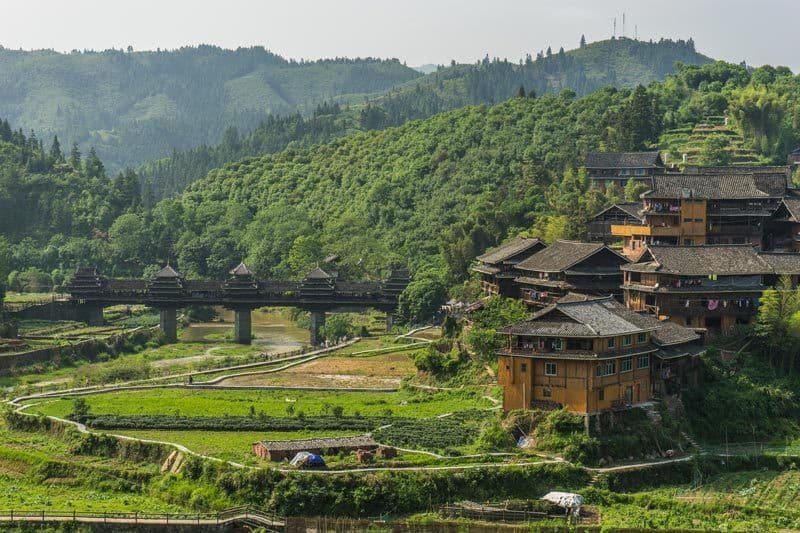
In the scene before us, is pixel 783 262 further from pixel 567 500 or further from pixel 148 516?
pixel 148 516

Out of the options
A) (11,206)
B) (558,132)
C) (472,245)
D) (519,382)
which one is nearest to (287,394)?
(519,382)

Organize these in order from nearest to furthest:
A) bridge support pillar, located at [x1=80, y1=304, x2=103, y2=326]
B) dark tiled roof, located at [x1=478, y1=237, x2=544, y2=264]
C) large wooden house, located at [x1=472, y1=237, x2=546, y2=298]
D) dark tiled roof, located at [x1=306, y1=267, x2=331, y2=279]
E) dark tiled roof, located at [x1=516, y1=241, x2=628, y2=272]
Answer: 1. dark tiled roof, located at [x1=516, y1=241, x2=628, y2=272]
2. large wooden house, located at [x1=472, y1=237, x2=546, y2=298]
3. dark tiled roof, located at [x1=478, y1=237, x2=544, y2=264]
4. dark tiled roof, located at [x1=306, y1=267, x2=331, y2=279]
5. bridge support pillar, located at [x1=80, y1=304, x2=103, y2=326]

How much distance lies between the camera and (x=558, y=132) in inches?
5340

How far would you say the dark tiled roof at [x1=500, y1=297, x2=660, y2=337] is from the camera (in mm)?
56438

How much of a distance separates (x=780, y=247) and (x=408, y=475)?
37472 millimetres

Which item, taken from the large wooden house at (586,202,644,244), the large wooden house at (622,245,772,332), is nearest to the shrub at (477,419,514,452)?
the large wooden house at (622,245,772,332)

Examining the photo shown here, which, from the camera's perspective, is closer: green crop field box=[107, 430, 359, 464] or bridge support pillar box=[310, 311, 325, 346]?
green crop field box=[107, 430, 359, 464]

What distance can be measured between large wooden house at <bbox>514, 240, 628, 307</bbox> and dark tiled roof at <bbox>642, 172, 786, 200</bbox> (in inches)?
257

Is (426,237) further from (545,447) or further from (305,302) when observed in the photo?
(545,447)

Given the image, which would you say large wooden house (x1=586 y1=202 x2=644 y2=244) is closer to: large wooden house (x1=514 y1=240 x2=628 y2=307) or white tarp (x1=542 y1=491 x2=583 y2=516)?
large wooden house (x1=514 y1=240 x2=628 y2=307)

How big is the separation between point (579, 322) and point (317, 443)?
1213 cm

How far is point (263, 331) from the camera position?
109 m

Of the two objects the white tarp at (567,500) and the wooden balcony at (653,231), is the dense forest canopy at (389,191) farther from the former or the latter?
the white tarp at (567,500)

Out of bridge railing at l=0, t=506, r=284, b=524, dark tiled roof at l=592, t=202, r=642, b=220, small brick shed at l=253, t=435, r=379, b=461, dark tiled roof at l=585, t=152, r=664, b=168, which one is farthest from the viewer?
dark tiled roof at l=585, t=152, r=664, b=168
